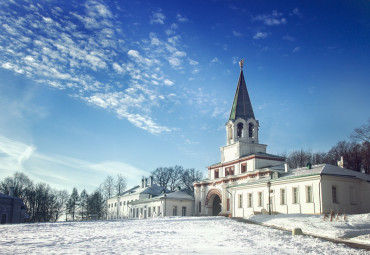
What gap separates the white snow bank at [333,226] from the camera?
17.5 meters

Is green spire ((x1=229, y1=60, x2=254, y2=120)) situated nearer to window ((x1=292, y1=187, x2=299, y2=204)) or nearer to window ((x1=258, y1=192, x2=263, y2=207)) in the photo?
window ((x1=258, y1=192, x2=263, y2=207))

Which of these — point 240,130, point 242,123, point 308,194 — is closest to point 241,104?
point 242,123

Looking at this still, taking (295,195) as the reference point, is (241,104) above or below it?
above

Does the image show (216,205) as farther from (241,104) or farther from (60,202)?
(60,202)

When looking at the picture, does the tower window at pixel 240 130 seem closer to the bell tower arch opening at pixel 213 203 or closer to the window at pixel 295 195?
the bell tower arch opening at pixel 213 203

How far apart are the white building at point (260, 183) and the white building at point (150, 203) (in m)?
4.74

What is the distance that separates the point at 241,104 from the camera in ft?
154

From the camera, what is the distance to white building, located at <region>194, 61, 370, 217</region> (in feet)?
96.0

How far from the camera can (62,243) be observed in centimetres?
1565

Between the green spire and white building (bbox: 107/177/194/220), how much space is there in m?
15.1

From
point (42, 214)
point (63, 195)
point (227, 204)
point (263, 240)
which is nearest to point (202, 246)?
point (263, 240)

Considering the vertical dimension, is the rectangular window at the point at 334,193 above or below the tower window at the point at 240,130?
below

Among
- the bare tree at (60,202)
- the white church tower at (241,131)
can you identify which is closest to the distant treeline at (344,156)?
the white church tower at (241,131)

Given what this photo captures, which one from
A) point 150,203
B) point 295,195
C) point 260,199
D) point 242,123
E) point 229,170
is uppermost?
point 242,123
